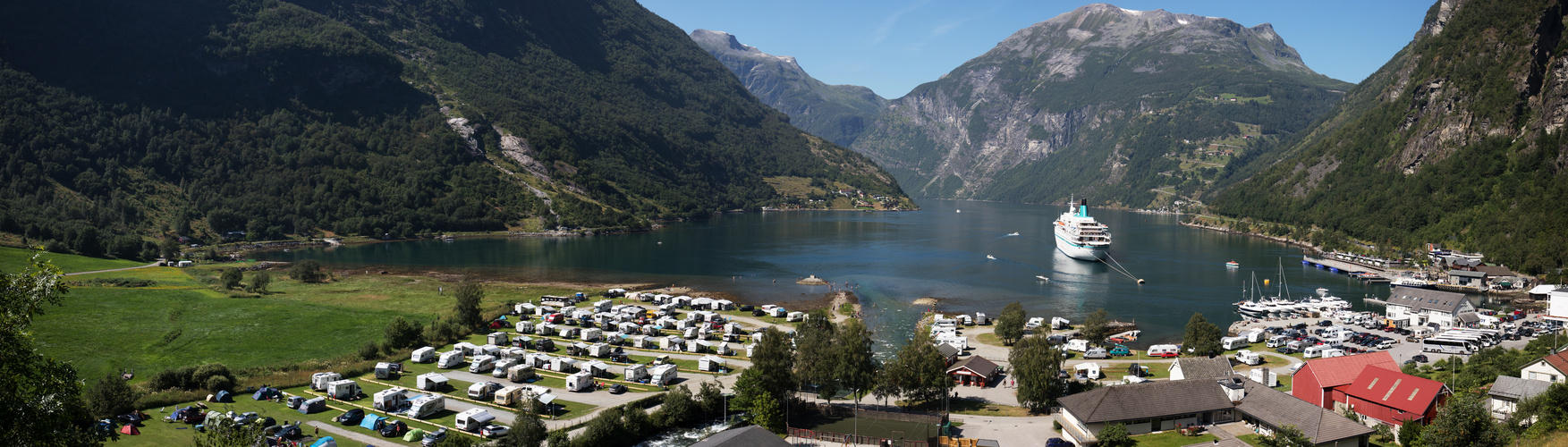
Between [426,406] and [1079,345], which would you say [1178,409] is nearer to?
[1079,345]

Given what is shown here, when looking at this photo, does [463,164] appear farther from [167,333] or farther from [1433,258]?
[1433,258]

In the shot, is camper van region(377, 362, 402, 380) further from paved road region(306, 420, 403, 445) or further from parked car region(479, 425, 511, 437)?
parked car region(479, 425, 511, 437)

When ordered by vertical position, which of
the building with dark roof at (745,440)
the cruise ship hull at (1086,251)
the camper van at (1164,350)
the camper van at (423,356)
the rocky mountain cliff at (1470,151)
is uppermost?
the rocky mountain cliff at (1470,151)

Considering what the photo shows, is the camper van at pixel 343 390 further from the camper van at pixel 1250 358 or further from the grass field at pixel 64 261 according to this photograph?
the camper van at pixel 1250 358

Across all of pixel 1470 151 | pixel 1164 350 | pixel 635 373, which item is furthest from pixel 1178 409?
Answer: pixel 1470 151

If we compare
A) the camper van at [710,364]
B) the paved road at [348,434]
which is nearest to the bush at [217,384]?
the paved road at [348,434]
